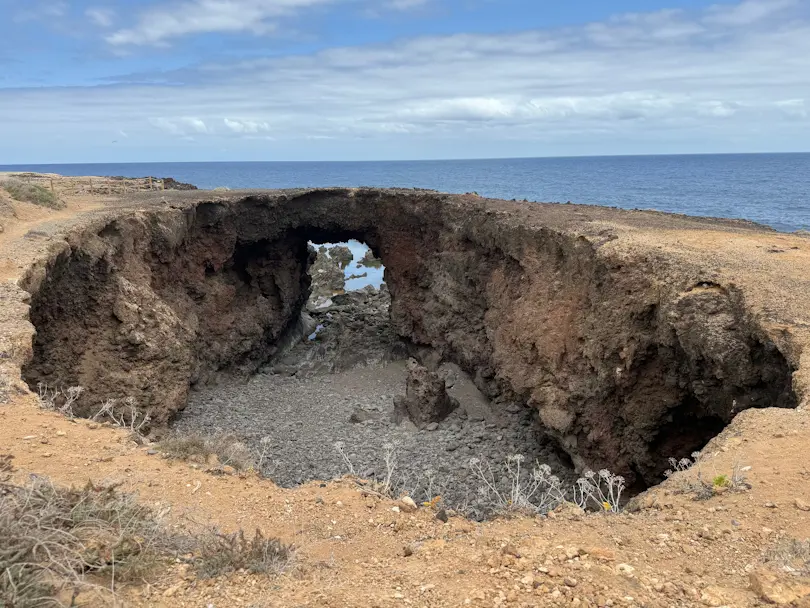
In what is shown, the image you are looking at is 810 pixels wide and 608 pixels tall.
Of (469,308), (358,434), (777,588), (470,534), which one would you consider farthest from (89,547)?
(469,308)

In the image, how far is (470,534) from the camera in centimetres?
732

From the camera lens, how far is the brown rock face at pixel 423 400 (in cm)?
2292

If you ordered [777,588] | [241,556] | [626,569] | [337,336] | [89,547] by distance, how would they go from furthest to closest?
[337,336]
[241,556]
[626,569]
[89,547]
[777,588]

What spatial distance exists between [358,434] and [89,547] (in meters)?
16.5

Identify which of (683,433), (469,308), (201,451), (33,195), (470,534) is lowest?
(683,433)

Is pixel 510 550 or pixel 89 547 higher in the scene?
pixel 89 547

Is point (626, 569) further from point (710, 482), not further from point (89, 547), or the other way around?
point (89, 547)

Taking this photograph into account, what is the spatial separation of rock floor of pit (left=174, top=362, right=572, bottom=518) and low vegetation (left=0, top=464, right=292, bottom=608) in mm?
10587

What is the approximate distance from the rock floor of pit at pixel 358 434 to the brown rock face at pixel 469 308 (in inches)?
56.5

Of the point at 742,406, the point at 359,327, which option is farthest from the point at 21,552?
the point at 359,327

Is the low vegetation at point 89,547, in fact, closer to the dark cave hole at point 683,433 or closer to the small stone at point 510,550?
the small stone at point 510,550

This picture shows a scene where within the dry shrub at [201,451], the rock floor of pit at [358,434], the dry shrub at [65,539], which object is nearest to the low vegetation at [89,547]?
the dry shrub at [65,539]

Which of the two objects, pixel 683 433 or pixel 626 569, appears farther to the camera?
pixel 683 433

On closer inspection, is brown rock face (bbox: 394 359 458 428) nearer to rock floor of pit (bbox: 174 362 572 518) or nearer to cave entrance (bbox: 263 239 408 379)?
rock floor of pit (bbox: 174 362 572 518)
